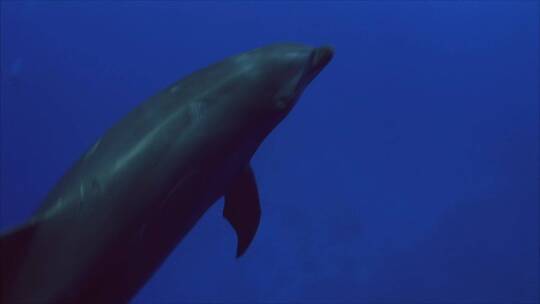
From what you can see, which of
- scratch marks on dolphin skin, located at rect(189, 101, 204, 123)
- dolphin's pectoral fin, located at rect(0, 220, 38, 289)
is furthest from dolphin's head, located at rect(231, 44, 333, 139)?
dolphin's pectoral fin, located at rect(0, 220, 38, 289)

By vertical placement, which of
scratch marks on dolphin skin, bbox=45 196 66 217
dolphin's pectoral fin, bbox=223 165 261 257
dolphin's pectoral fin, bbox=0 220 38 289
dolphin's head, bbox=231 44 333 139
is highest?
dolphin's head, bbox=231 44 333 139

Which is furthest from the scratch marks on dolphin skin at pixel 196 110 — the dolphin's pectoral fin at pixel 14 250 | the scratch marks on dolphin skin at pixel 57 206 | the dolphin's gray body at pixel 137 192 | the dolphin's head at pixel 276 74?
the dolphin's pectoral fin at pixel 14 250

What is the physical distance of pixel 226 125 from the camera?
2.21 metres

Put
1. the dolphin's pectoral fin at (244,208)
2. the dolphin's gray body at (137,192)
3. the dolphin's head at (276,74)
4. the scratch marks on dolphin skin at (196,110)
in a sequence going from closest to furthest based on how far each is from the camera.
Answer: the dolphin's gray body at (137,192) → the scratch marks on dolphin skin at (196,110) → the dolphin's head at (276,74) → the dolphin's pectoral fin at (244,208)

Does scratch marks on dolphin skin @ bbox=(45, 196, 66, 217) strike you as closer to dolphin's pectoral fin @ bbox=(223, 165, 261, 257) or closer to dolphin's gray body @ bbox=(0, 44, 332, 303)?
dolphin's gray body @ bbox=(0, 44, 332, 303)

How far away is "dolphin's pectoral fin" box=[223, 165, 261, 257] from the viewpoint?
2.90 meters

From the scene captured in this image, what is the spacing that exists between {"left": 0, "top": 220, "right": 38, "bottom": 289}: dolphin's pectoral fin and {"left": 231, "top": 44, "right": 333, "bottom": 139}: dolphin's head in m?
0.89

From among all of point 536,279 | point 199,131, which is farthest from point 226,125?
point 536,279

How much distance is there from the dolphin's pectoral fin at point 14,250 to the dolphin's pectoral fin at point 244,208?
102 cm

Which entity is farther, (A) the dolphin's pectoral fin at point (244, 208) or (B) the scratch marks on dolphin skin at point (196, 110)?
(A) the dolphin's pectoral fin at point (244, 208)

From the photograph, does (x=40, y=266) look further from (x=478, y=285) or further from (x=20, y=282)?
(x=478, y=285)

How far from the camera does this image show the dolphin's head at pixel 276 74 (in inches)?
91.3

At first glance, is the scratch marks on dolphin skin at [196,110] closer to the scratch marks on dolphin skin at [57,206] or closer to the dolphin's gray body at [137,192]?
the dolphin's gray body at [137,192]

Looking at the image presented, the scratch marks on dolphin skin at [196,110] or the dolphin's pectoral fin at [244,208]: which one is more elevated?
the dolphin's pectoral fin at [244,208]
